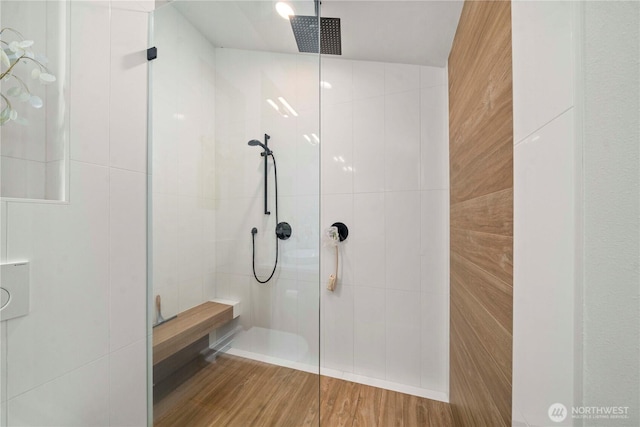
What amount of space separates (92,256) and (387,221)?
5.09ft

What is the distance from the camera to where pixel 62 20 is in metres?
0.68

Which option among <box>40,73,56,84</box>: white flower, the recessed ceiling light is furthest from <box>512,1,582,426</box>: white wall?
<box>40,73,56,84</box>: white flower

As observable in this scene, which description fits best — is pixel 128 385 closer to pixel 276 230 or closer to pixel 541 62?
pixel 276 230

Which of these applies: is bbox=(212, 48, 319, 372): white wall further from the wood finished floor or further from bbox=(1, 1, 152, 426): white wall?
bbox=(1, 1, 152, 426): white wall

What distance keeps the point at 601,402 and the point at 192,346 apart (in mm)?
1189

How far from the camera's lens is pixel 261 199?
1.01 m

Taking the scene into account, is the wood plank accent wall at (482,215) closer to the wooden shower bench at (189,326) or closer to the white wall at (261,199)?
the white wall at (261,199)

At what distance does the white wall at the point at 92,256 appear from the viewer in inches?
23.3

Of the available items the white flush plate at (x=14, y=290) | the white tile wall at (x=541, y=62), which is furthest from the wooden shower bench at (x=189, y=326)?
the white tile wall at (x=541, y=62)

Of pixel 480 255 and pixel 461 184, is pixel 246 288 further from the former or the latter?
pixel 461 184

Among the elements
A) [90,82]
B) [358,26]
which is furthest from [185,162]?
[358,26]

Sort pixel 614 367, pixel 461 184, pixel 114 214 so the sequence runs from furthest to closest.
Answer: pixel 461 184 → pixel 114 214 → pixel 614 367

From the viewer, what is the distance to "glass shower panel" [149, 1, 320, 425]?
0.96 metres

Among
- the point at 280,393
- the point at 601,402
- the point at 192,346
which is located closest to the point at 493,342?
the point at 601,402
